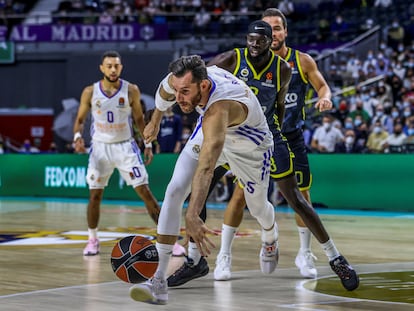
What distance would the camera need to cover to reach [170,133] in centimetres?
1870

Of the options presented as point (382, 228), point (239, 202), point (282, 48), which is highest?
point (282, 48)

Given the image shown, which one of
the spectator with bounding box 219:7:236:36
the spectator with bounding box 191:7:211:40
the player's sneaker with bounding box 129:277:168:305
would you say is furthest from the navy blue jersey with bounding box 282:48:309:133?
the spectator with bounding box 191:7:211:40

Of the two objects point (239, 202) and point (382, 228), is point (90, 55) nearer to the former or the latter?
point (382, 228)

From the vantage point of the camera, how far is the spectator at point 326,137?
18.5 m

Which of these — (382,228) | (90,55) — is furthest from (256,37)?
(90,55)

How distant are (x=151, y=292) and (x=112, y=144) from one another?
459cm

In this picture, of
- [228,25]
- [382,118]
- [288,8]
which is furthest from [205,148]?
[288,8]

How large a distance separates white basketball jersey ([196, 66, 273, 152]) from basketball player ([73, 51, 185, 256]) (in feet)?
11.6

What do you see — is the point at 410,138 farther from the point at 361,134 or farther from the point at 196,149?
the point at 196,149

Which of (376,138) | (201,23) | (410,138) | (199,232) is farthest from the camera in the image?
(201,23)

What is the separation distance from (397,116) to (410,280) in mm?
12096

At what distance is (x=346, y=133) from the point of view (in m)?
18.8

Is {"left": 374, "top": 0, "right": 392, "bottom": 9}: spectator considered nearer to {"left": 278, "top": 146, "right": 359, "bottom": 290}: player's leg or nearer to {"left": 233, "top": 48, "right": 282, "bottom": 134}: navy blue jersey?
{"left": 233, "top": 48, "right": 282, "bottom": 134}: navy blue jersey

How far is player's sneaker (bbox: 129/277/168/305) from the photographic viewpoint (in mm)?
5973
